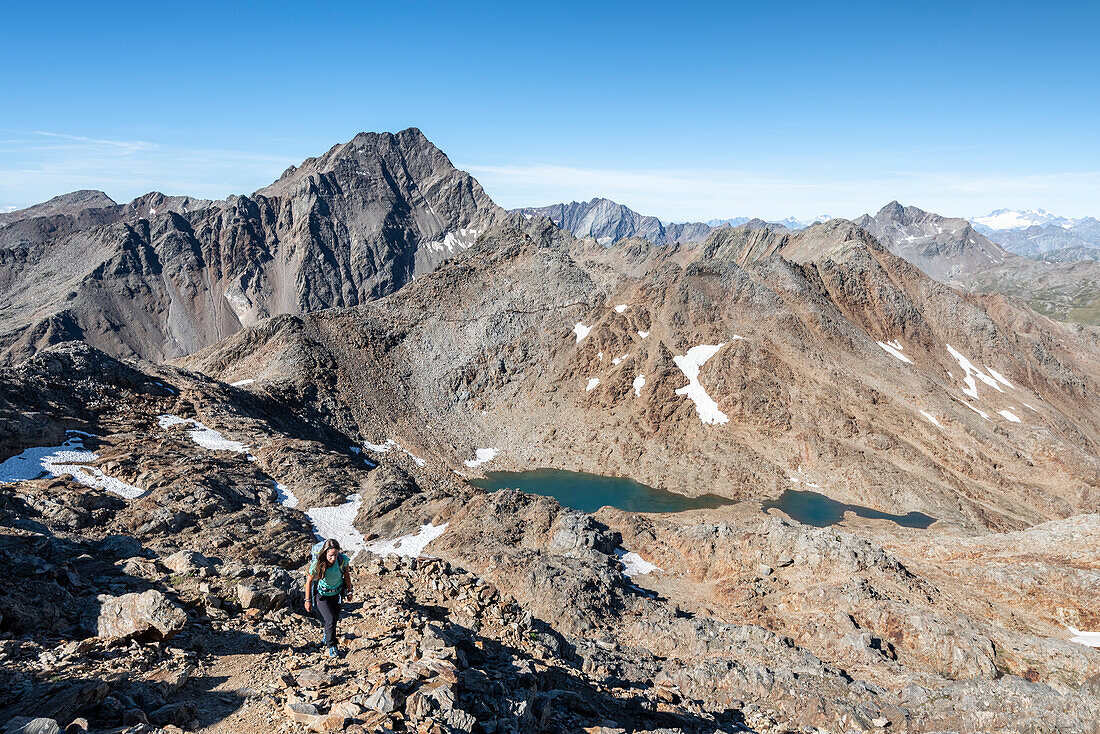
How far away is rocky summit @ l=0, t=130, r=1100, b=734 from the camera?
43.7ft

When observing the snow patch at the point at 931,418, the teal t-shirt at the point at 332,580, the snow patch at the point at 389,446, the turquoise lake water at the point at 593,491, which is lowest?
the turquoise lake water at the point at 593,491

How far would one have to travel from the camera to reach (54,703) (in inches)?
360

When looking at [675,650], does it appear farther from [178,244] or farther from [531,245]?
[178,244]

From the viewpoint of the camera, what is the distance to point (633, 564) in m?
39.6

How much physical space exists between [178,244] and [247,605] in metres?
212

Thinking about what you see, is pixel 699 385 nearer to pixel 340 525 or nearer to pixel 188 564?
pixel 340 525

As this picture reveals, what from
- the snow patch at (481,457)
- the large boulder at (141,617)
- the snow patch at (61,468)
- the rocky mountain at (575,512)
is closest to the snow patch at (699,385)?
the rocky mountain at (575,512)

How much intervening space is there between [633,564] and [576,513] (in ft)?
18.4

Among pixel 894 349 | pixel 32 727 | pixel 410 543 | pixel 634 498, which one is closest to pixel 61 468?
pixel 410 543

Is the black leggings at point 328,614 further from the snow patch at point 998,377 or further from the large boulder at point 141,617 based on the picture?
the snow patch at point 998,377

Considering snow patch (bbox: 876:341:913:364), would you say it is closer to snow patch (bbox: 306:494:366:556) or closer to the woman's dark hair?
snow patch (bbox: 306:494:366:556)

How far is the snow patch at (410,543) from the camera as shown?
122 ft

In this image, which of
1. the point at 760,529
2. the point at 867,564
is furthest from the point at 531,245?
the point at 867,564

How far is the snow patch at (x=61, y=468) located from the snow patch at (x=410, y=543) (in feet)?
49.1
